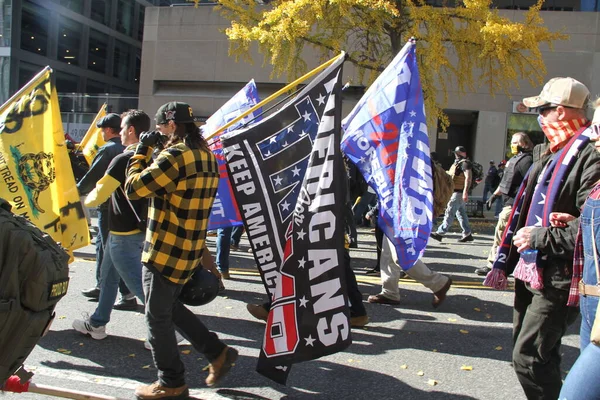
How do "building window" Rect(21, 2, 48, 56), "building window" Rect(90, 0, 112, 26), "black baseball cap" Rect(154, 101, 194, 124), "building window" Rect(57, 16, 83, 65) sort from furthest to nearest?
"building window" Rect(90, 0, 112, 26) → "building window" Rect(57, 16, 83, 65) → "building window" Rect(21, 2, 48, 56) → "black baseball cap" Rect(154, 101, 194, 124)

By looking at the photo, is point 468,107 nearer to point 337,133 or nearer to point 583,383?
point 337,133

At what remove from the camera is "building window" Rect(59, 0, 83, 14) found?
3106 centimetres

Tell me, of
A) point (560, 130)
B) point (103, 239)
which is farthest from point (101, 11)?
point (560, 130)

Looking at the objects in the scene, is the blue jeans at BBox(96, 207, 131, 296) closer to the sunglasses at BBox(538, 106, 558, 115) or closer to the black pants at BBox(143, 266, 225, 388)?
the black pants at BBox(143, 266, 225, 388)

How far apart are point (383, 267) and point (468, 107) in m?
16.1

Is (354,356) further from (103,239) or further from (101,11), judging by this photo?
(101,11)

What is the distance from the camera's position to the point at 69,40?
3203 cm

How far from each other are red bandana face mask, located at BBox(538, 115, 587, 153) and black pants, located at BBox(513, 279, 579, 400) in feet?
2.48

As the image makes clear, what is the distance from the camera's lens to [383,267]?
608 cm

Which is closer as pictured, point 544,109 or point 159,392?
point 544,109

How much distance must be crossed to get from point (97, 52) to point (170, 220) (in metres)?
33.6

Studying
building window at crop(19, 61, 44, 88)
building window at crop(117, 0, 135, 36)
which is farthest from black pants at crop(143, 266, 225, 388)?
building window at crop(117, 0, 135, 36)

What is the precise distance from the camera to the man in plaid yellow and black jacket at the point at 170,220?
11.3 ft

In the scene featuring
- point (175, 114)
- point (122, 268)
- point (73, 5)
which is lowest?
point (122, 268)
